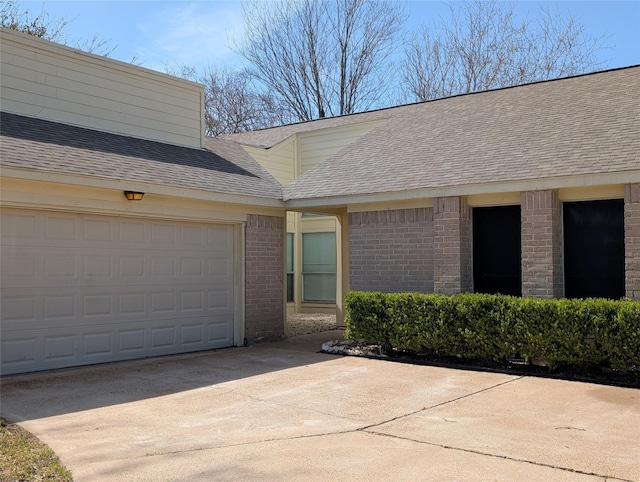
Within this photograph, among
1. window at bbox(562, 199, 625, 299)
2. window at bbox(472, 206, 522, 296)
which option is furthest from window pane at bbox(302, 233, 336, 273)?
window at bbox(562, 199, 625, 299)

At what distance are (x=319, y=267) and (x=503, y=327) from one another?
9.60 meters

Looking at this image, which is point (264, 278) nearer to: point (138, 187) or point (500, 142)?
point (138, 187)

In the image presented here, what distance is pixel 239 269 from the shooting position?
1239 centimetres

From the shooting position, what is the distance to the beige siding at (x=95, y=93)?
10867 mm

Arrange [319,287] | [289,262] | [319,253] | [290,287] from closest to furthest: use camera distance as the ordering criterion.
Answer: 1. [319,253]
2. [319,287]
3. [289,262]
4. [290,287]

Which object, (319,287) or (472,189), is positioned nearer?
(472,189)

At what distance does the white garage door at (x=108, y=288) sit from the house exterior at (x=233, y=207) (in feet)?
0.08

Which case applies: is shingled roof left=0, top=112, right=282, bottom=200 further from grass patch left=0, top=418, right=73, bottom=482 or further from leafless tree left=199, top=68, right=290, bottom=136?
leafless tree left=199, top=68, right=290, bottom=136

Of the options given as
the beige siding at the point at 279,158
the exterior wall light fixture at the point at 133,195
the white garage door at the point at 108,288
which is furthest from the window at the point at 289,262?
the exterior wall light fixture at the point at 133,195

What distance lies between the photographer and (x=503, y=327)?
939cm

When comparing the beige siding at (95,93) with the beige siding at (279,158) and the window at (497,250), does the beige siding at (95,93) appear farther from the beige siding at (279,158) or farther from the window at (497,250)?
the window at (497,250)

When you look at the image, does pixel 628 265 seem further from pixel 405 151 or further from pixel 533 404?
pixel 405 151

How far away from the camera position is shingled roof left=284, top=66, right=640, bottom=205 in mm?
10008

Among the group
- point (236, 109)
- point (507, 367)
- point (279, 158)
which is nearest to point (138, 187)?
point (507, 367)
